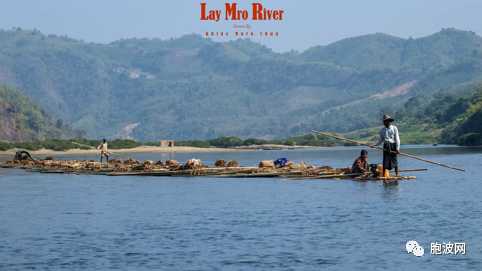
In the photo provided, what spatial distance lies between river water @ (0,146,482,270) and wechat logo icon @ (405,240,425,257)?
17 centimetres

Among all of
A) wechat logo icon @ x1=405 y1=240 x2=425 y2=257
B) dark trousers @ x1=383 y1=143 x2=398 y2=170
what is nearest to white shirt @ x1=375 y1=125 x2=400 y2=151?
dark trousers @ x1=383 y1=143 x2=398 y2=170

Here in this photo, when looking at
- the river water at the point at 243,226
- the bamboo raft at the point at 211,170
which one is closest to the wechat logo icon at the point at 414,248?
the river water at the point at 243,226

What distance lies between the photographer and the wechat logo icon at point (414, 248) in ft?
73.6

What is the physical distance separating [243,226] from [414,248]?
717 centimetres

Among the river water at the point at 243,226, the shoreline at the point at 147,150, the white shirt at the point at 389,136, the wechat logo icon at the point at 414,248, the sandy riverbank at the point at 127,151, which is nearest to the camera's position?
the river water at the point at 243,226

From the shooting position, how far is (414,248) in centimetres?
2289

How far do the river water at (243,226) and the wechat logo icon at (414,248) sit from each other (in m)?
0.17

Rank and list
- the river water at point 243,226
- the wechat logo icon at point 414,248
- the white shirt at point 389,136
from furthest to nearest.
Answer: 1. the white shirt at point 389,136
2. the wechat logo icon at point 414,248
3. the river water at point 243,226

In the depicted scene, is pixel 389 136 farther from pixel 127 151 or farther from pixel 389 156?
pixel 127 151

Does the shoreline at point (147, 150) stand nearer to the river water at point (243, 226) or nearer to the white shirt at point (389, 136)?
the river water at point (243, 226)

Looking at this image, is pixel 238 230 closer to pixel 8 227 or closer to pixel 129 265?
pixel 129 265

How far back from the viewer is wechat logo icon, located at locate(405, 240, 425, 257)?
2242 cm

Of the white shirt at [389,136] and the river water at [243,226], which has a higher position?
the white shirt at [389,136]

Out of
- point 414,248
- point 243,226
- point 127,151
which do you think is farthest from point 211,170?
point 127,151
